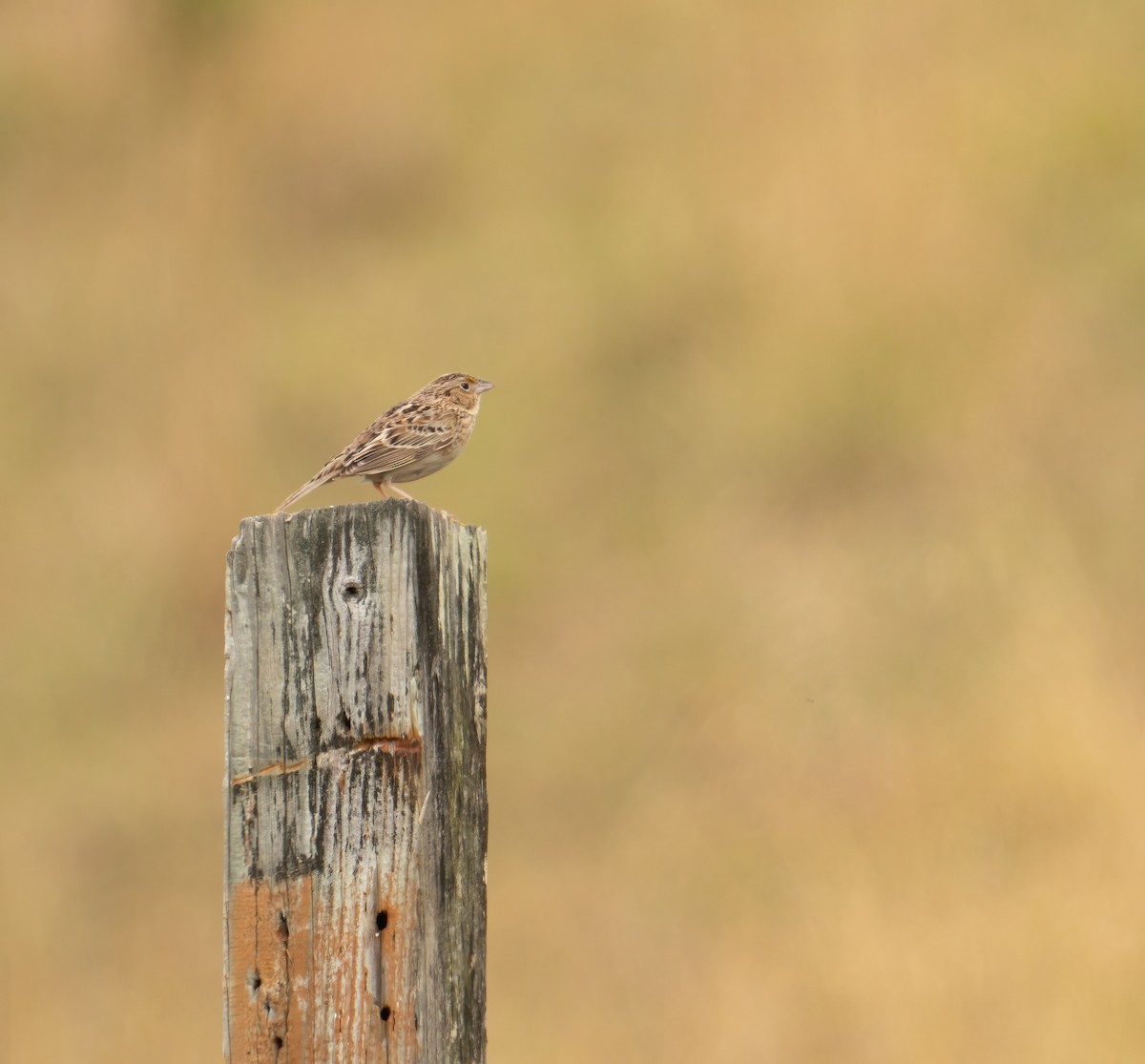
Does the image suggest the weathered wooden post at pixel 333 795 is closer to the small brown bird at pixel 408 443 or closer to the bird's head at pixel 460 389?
the small brown bird at pixel 408 443

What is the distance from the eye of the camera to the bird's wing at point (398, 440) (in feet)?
19.0

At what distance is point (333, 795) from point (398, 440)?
2957mm

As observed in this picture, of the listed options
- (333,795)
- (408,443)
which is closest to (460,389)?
(408,443)

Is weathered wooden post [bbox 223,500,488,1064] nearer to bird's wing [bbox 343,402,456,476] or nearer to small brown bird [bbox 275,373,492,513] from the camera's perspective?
small brown bird [bbox 275,373,492,513]

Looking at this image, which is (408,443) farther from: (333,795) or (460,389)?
(333,795)

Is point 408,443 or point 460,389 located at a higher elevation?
point 460,389

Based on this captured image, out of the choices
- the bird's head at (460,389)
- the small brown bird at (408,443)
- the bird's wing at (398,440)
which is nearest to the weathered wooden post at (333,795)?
the small brown bird at (408,443)

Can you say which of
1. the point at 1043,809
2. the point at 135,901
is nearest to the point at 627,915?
the point at 1043,809

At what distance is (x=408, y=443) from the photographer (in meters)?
5.92

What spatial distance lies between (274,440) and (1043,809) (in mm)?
7224

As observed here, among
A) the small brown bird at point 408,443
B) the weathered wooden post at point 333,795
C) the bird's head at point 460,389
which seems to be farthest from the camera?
the bird's head at point 460,389

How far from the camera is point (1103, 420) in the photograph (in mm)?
13211

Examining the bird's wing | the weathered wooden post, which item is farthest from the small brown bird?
the weathered wooden post

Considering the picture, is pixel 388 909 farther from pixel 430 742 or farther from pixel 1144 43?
pixel 1144 43
